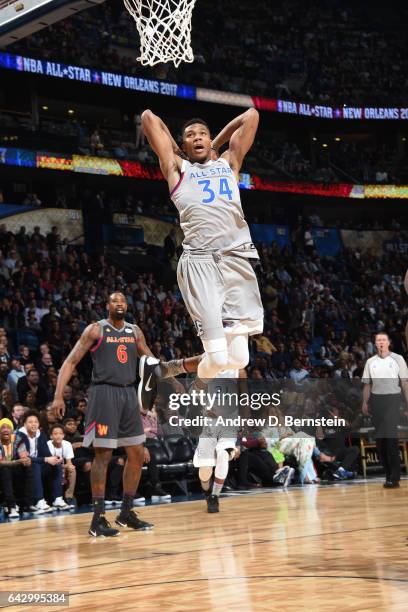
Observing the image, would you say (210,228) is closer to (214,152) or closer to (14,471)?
(214,152)

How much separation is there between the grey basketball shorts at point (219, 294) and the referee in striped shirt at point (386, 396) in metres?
6.60

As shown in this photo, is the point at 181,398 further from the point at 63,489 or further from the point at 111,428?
the point at 111,428

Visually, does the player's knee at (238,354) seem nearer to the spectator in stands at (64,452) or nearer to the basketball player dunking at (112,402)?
the basketball player dunking at (112,402)

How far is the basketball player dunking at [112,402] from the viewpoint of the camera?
28.9ft

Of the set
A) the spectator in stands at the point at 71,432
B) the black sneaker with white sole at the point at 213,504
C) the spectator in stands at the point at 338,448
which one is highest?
the spectator in stands at the point at 71,432

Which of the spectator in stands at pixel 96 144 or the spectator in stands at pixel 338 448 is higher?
the spectator in stands at pixel 96 144

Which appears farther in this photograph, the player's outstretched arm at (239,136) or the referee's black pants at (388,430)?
the referee's black pants at (388,430)

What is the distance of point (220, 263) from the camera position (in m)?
6.75

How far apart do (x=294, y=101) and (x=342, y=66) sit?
4472 mm

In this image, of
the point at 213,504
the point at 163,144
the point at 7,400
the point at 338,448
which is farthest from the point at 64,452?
the point at 163,144

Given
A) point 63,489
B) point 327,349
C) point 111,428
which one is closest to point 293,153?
point 327,349

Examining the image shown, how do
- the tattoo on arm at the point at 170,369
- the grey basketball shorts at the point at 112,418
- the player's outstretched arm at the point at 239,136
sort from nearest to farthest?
the player's outstretched arm at the point at 239,136 → the tattoo on arm at the point at 170,369 → the grey basketball shorts at the point at 112,418

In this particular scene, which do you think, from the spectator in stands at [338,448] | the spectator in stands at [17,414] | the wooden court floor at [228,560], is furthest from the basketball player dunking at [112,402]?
the spectator in stands at [338,448]

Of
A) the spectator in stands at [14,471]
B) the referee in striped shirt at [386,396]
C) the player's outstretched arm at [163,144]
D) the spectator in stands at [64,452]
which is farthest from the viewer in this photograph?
the referee in striped shirt at [386,396]
